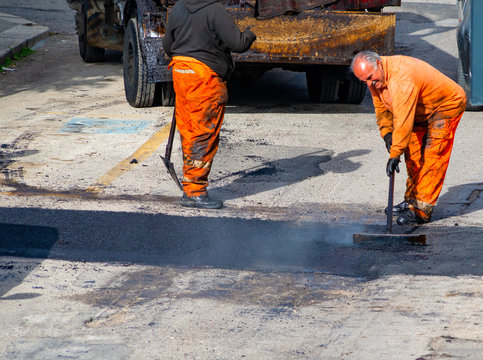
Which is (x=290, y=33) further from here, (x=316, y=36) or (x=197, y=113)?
(x=197, y=113)

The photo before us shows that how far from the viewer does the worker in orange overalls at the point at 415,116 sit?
5.28 meters

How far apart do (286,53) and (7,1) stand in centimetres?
1261

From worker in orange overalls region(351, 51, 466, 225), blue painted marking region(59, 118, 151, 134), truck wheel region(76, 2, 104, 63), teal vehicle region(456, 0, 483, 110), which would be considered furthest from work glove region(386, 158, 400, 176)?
truck wheel region(76, 2, 104, 63)

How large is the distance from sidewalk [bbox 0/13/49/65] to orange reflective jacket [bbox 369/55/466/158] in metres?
8.57

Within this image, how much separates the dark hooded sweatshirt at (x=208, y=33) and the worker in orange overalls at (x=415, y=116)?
1.11m

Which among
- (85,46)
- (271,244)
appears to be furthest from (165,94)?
(271,244)

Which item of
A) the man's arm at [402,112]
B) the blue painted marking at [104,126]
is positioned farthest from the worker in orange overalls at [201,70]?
the blue painted marking at [104,126]

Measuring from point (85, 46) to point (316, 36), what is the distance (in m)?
5.27

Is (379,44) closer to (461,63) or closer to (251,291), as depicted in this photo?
→ (461,63)

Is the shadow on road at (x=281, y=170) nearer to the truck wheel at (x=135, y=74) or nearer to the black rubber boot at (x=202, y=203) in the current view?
the black rubber boot at (x=202, y=203)

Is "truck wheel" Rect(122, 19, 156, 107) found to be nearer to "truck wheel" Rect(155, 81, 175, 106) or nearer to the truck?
the truck

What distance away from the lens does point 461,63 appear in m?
9.84

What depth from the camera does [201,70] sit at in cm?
607

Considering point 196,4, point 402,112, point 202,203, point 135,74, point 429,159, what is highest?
point 196,4
